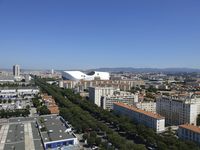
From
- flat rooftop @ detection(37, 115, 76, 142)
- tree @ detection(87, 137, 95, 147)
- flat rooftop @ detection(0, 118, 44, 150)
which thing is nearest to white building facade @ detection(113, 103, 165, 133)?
tree @ detection(87, 137, 95, 147)

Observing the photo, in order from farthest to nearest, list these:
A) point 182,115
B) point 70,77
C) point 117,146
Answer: point 70,77 < point 182,115 < point 117,146

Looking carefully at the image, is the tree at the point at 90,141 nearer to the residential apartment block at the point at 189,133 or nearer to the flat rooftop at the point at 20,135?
the flat rooftop at the point at 20,135

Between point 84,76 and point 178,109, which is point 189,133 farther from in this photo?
point 84,76

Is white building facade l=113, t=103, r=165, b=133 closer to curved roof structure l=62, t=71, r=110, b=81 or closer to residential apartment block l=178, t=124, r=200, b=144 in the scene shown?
residential apartment block l=178, t=124, r=200, b=144

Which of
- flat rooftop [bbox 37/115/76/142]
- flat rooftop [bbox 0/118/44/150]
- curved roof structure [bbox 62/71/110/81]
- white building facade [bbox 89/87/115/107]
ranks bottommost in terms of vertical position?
flat rooftop [bbox 0/118/44/150]

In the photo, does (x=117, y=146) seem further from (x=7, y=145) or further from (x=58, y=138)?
(x=7, y=145)

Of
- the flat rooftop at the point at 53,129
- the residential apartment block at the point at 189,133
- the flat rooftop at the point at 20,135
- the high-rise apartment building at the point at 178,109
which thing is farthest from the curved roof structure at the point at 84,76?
the residential apartment block at the point at 189,133

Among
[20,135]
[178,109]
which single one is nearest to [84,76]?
[178,109]

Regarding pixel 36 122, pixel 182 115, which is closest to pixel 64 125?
pixel 36 122
